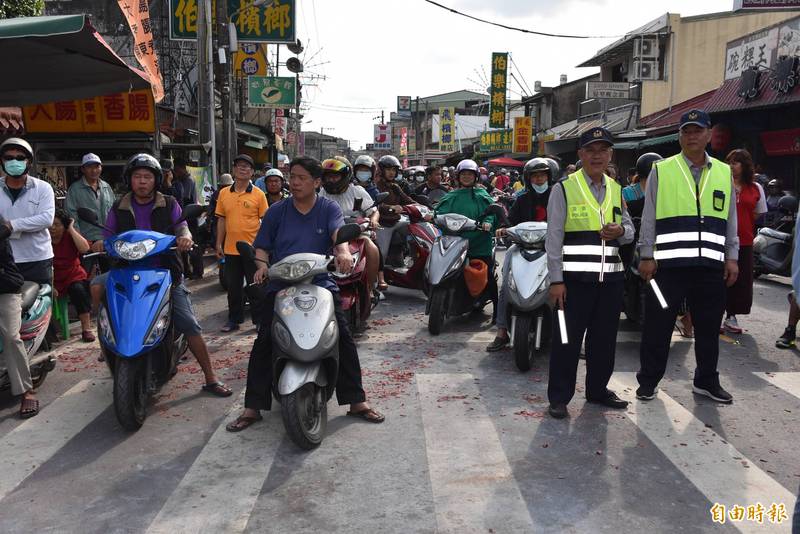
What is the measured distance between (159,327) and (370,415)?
150 cm

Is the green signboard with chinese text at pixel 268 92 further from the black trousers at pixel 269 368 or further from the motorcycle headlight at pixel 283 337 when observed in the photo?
the motorcycle headlight at pixel 283 337

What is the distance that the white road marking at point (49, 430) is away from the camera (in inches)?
153

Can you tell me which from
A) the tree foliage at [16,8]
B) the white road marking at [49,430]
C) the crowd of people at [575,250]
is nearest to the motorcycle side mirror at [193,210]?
the crowd of people at [575,250]

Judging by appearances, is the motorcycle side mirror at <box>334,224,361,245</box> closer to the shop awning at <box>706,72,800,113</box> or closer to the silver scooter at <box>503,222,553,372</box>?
the silver scooter at <box>503,222,553,372</box>

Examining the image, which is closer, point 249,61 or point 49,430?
point 49,430

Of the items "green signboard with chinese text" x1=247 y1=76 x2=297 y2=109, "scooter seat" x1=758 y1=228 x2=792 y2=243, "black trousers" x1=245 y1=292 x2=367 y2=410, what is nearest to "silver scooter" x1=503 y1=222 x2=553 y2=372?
"black trousers" x1=245 y1=292 x2=367 y2=410

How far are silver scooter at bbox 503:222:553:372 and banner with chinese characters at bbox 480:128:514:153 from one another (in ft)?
107

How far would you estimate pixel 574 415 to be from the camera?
4.62m

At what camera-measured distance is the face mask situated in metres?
5.04

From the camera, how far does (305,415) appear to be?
395 centimetres

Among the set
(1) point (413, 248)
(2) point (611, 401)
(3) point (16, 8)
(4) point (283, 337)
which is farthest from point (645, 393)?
(3) point (16, 8)

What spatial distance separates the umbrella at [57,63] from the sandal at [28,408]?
304 cm

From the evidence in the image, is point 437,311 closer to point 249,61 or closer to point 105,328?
point 105,328

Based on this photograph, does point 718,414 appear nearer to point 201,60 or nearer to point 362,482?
point 362,482
